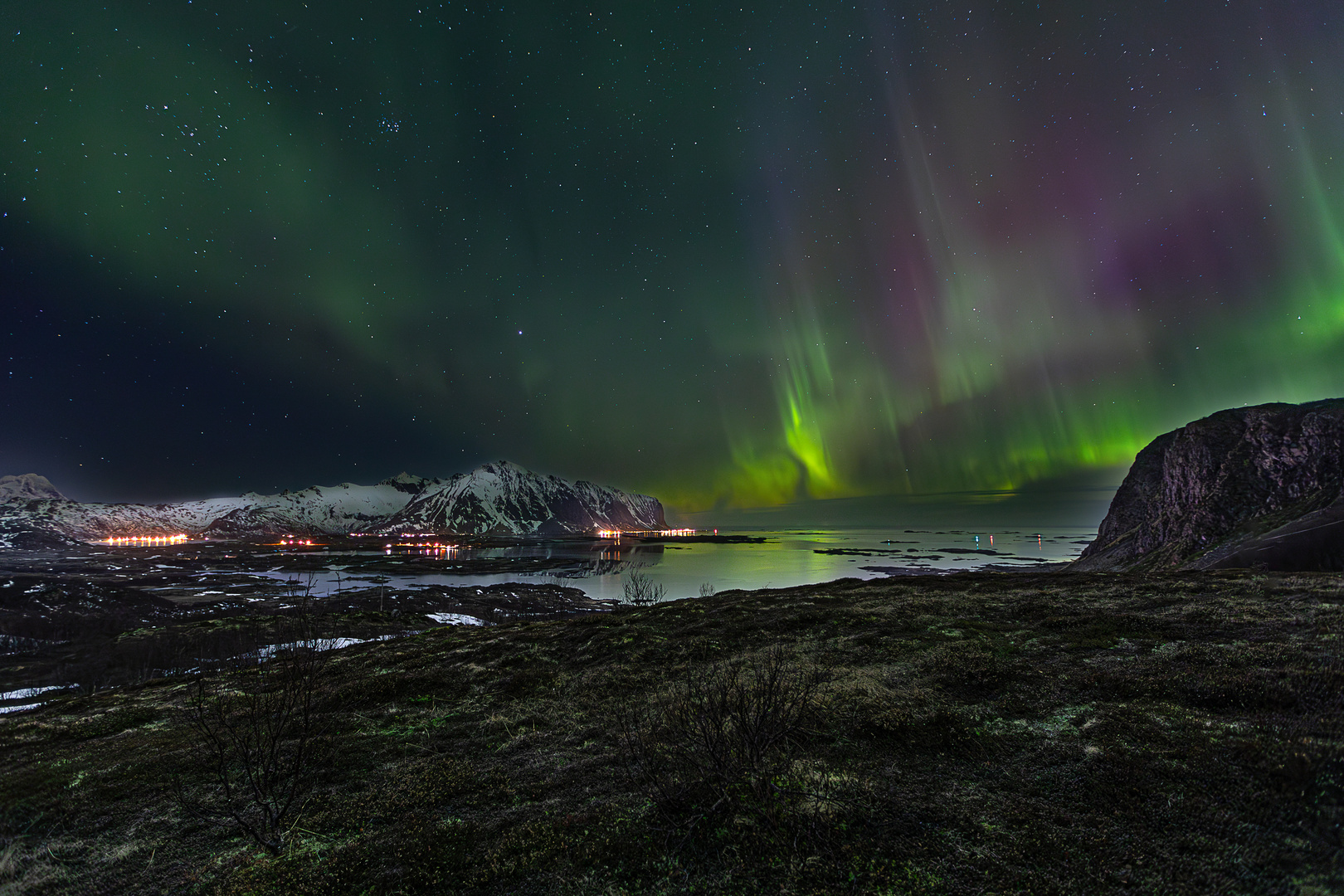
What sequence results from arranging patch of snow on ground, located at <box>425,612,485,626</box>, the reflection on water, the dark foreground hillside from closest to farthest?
the dark foreground hillside < patch of snow on ground, located at <box>425,612,485,626</box> < the reflection on water

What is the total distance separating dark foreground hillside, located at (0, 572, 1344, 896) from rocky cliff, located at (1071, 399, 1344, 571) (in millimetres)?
47485

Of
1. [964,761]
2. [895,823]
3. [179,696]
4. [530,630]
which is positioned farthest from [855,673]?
[179,696]

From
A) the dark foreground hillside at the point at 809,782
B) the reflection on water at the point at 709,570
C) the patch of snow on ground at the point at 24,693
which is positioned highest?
the dark foreground hillside at the point at 809,782

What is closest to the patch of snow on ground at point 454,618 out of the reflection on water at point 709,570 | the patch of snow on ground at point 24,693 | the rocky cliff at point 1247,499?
the reflection on water at point 709,570

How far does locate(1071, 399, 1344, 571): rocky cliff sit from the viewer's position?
158 ft

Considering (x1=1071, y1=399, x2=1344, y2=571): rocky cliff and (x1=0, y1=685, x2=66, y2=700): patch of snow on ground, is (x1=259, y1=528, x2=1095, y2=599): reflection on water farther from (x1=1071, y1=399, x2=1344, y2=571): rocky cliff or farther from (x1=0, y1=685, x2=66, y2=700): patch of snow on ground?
(x1=0, y1=685, x2=66, y2=700): patch of snow on ground

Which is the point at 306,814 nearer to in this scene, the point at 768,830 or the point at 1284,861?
the point at 768,830

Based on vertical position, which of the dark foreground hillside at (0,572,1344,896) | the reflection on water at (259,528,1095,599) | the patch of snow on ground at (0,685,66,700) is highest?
the dark foreground hillside at (0,572,1344,896)

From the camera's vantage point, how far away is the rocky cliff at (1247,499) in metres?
48.1

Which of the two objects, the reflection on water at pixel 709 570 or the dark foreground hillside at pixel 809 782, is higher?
the dark foreground hillside at pixel 809 782

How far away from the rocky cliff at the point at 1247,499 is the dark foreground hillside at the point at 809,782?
4749cm

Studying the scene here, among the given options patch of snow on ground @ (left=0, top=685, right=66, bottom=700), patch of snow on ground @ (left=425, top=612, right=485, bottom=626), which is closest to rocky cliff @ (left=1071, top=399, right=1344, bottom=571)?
patch of snow on ground @ (left=425, top=612, right=485, bottom=626)

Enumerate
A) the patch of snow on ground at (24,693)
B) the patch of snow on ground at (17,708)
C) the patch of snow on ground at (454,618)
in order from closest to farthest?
the patch of snow on ground at (17,708)
the patch of snow on ground at (24,693)
the patch of snow on ground at (454,618)

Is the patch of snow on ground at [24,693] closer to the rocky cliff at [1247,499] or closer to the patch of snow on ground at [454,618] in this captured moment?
the patch of snow on ground at [454,618]
